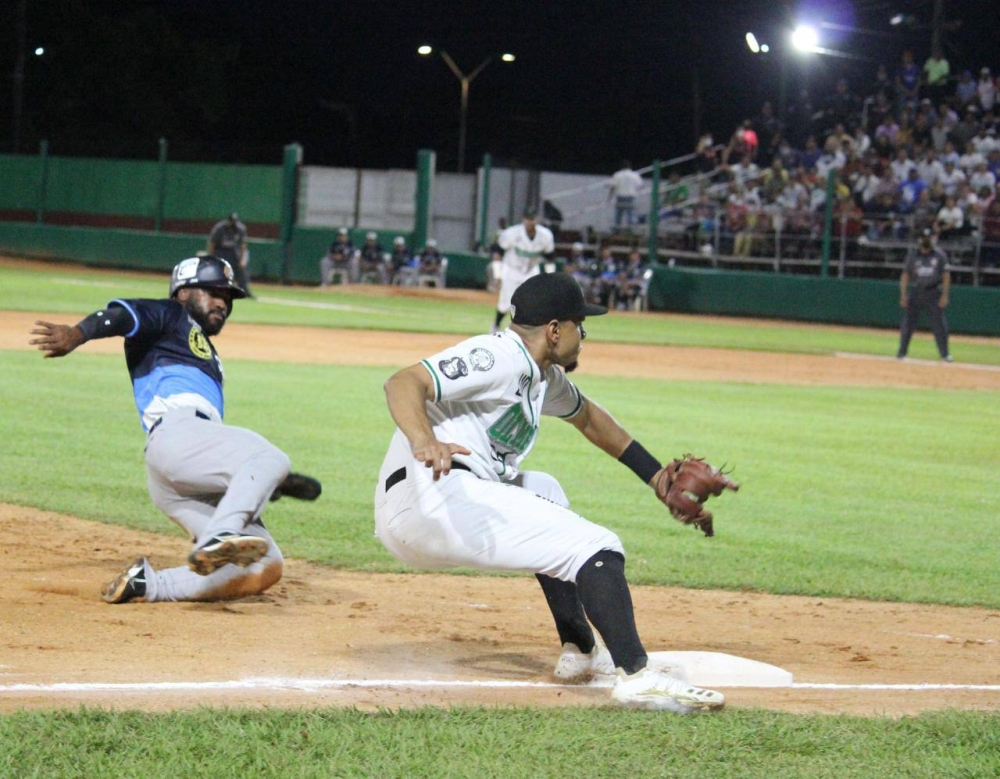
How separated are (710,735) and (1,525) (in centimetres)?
503

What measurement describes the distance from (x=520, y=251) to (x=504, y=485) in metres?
18.1

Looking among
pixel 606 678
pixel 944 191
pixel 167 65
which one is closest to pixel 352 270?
pixel 944 191

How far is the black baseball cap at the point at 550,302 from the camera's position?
17.2 ft

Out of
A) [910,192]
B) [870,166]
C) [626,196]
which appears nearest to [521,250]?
[910,192]

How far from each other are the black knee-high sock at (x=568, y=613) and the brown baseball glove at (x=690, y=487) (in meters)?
0.55

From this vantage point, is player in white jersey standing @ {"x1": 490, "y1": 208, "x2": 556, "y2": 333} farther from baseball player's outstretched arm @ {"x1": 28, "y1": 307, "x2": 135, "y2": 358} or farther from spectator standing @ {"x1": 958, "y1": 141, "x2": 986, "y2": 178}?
baseball player's outstretched arm @ {"x1": 28, "y1": 307, "x2": 135, "y2": 358}

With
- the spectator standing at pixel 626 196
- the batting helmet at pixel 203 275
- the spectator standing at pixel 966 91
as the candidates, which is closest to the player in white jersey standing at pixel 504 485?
the batting helmet at pixel 203 275

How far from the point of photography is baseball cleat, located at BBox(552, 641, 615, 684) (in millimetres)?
5500

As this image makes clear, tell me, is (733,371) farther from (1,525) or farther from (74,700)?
(74,700)

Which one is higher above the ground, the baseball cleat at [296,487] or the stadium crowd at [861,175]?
the stadium crowd at [861,175]

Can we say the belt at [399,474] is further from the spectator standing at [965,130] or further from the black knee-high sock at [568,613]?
the spectator standing at [965,130]

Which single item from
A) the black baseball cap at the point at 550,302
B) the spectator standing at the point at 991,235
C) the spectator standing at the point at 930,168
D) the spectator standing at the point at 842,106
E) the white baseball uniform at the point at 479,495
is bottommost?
the white baseball uniform at the point at 479,495

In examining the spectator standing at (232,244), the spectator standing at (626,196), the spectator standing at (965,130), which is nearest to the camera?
the spectator standing at (232,244)

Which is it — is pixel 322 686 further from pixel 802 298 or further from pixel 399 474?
pixel 802 298
